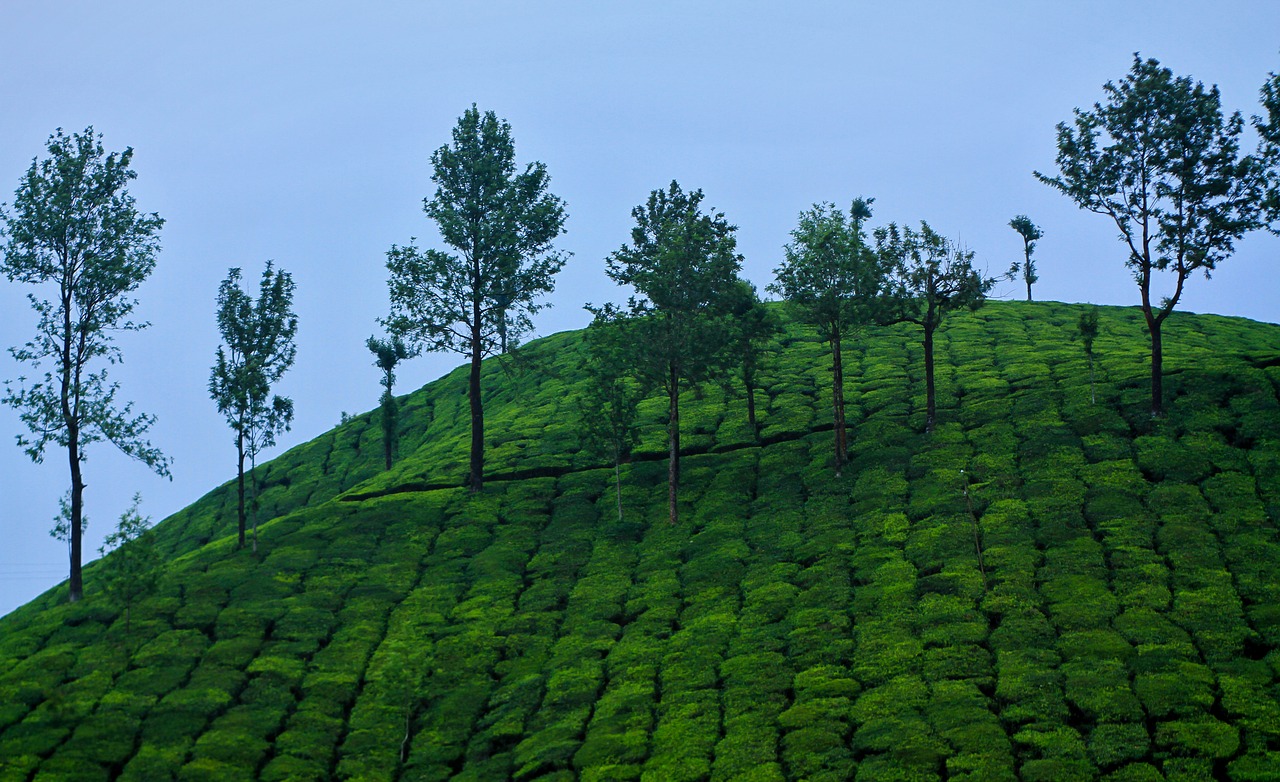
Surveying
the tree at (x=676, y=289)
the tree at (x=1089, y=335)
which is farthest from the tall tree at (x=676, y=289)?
the tree at (x=1089, y=335)

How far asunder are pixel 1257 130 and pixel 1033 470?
25823 millimetres

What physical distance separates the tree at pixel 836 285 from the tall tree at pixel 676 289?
395 centimetres

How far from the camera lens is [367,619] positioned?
176 feet

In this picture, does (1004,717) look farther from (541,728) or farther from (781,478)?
(781,478)

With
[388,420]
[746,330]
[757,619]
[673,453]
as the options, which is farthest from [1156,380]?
[388,420]

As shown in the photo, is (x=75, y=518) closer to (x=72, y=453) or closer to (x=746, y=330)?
(x=72, y=453)

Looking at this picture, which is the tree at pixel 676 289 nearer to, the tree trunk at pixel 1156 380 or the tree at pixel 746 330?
the tree at pixel 746 330

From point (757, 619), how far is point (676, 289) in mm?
23523

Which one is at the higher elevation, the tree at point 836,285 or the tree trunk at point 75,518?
the tree at point 836,285

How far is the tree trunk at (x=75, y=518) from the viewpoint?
58812mm

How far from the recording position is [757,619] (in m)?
50.3

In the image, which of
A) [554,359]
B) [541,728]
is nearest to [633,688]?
[541,728]

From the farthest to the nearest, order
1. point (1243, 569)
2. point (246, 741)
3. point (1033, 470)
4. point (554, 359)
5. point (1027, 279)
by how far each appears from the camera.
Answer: point (1027, 279) < point (554, 359) < point (1033, 470) < point (1243, 569) < point (246, 741)

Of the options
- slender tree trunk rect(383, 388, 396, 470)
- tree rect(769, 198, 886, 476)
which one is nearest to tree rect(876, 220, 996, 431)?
tree rect(769, 198, 886, 476)
